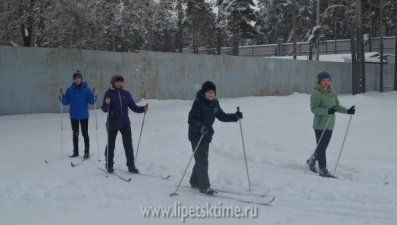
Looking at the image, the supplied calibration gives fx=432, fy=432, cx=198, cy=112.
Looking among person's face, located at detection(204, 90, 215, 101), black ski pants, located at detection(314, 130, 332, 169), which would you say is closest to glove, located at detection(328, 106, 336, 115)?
black ski pants, located at detection(314, 130, 332, 169)

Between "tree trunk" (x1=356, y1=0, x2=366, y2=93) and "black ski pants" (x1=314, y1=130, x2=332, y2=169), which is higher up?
"tree trunk" (x1=356, y1=0, x2=366, y2=93)

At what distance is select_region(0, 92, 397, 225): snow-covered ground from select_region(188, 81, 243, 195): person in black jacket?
343 mm

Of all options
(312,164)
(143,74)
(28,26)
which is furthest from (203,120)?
(28,26)

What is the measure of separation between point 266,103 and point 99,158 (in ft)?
45.0

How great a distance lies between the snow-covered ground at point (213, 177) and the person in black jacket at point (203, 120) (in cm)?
34

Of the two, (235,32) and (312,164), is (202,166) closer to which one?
(312,164)

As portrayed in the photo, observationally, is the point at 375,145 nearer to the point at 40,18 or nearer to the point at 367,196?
the point at 367,196

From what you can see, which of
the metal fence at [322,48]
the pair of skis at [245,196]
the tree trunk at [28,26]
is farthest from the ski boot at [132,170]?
the metal fence at [322,48]

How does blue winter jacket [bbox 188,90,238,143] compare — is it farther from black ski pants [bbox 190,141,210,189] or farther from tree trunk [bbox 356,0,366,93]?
tree trunk [bbox 356,0,366,93]

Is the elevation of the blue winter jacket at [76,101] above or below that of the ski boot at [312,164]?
above

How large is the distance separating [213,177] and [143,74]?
40.5ft

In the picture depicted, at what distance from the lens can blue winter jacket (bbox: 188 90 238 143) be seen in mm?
6266

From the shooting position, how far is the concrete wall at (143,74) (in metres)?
15.6

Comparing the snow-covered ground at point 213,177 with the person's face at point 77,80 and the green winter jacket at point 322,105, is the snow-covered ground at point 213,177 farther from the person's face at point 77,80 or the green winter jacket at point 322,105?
the person's face at point 77,80
